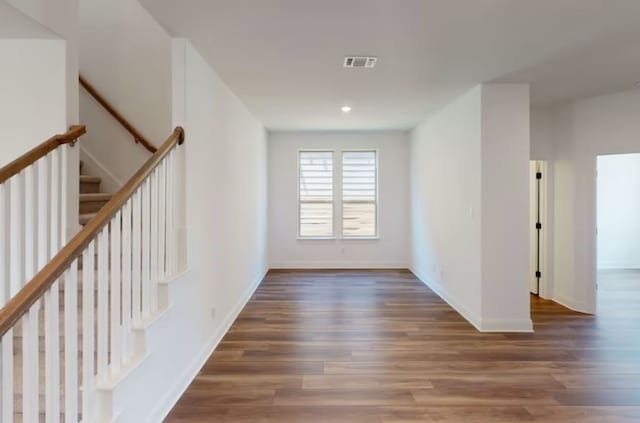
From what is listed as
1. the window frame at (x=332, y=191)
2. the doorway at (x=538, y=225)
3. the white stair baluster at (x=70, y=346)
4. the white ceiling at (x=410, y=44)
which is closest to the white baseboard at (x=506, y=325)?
the doorway at (x=538, y=225)

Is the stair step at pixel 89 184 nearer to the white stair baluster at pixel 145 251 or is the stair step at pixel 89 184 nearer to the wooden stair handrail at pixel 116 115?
the wooden stair handrail at pixel 116 115

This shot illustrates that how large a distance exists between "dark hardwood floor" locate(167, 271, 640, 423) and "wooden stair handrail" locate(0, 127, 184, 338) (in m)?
1.35

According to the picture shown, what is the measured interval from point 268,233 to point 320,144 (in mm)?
1970

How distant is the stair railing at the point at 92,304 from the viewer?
1.36 metres

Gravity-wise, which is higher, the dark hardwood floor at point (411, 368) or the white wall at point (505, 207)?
the white wall at point (505, 207)

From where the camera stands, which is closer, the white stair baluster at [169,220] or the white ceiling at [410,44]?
the white ceiling at [410,44]

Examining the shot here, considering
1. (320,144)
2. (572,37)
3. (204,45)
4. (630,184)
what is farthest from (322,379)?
(630,184)

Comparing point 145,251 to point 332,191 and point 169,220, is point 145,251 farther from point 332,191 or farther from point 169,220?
point 332,191

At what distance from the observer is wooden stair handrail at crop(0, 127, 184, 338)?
1250 millimetres

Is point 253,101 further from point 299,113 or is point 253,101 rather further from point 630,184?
point 630,184

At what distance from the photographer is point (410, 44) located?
2.93 metres

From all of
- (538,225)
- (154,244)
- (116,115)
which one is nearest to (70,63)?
(154,244)

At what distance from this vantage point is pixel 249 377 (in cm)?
293

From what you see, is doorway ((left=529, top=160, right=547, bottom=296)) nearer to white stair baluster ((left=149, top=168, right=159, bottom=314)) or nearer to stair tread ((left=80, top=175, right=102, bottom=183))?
white stair baluster ((left=149, top=168, right=159, bottom=314))
